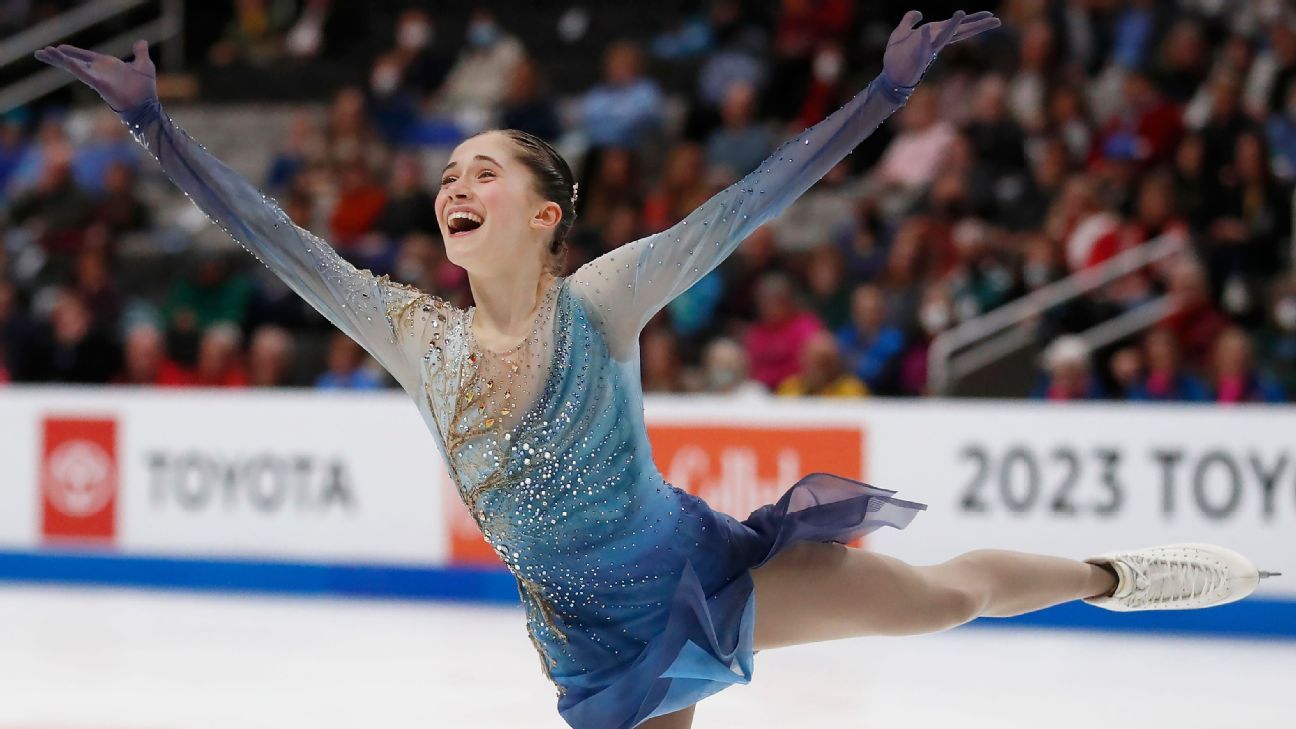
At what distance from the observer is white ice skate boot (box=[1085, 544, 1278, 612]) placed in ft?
11.4

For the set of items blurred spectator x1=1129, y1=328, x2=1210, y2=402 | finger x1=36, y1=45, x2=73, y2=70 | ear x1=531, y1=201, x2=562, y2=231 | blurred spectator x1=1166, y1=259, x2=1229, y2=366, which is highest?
finger x1=36, y1=45, x2=73, y2=70

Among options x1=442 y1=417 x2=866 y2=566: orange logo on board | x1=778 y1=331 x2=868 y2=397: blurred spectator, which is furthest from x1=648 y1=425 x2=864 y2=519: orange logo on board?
x1=778 y1=331 x2=868 y2=397: blurred spectator

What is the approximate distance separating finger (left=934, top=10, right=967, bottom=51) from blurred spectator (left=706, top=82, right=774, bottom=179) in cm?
600

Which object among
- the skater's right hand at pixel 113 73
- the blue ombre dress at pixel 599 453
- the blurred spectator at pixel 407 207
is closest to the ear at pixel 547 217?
the blue ombre dress at pixel 599 453

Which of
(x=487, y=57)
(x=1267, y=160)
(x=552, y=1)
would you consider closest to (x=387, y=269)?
(x=487, y=57)

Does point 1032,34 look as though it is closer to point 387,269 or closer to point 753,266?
point 753,266

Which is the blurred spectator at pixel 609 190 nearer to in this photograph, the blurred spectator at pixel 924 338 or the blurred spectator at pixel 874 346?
the blurred spectator at pixel 874 346

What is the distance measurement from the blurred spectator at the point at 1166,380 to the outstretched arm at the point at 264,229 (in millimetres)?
4452

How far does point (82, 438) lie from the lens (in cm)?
742

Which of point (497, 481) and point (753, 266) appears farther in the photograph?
point (753, 266)

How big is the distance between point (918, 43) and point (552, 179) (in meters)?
0.69

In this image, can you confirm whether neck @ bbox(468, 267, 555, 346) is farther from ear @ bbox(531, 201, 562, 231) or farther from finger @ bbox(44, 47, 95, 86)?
finger @ bbox(44, 47, 95, 86)

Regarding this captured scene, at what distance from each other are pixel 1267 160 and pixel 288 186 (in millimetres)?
5551

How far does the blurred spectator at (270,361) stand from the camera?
822 centimetres
